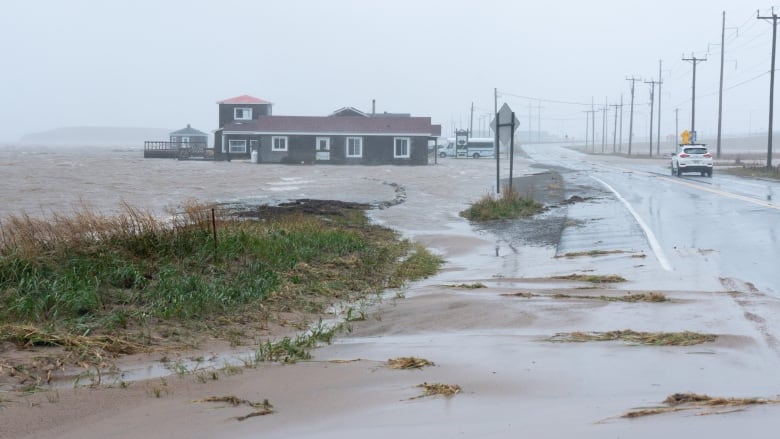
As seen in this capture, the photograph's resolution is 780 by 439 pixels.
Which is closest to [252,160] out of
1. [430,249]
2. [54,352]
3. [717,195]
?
[717,195]

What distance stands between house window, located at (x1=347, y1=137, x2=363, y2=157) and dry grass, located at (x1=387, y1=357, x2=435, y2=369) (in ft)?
230

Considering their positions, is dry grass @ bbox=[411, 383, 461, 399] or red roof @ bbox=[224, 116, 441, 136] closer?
dry grass @ bbox=[411, 383, 461, 399]

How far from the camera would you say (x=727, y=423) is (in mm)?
5520

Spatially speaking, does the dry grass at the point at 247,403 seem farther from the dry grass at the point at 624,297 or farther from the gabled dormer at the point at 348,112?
the gabled dormer at the point at 348,112

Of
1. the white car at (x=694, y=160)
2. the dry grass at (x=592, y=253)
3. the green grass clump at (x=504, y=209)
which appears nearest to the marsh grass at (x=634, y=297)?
the dry grass at (x=592, y=253)

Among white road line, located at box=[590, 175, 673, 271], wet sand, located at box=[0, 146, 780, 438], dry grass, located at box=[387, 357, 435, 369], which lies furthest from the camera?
white road line, located at box=[590, 175, 673, 271]

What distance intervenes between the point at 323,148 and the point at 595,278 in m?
65.7

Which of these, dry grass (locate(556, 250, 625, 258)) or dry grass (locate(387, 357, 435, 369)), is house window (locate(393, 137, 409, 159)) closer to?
dry grass (locate(556, 250, 625, 258))

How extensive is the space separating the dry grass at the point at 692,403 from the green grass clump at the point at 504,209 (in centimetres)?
1861

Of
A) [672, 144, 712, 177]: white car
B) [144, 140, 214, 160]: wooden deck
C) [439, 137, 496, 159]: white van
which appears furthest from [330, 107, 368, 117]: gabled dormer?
[672, 144, 712, 177]: white car

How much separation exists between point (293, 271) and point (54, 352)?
530 cm

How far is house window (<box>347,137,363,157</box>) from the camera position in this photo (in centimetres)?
7744

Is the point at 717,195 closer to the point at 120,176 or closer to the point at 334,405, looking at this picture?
the point at 334,405

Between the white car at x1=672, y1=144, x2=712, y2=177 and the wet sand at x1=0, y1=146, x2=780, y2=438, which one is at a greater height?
the white car at x1=672, y1=144, x2=712, y2=177
